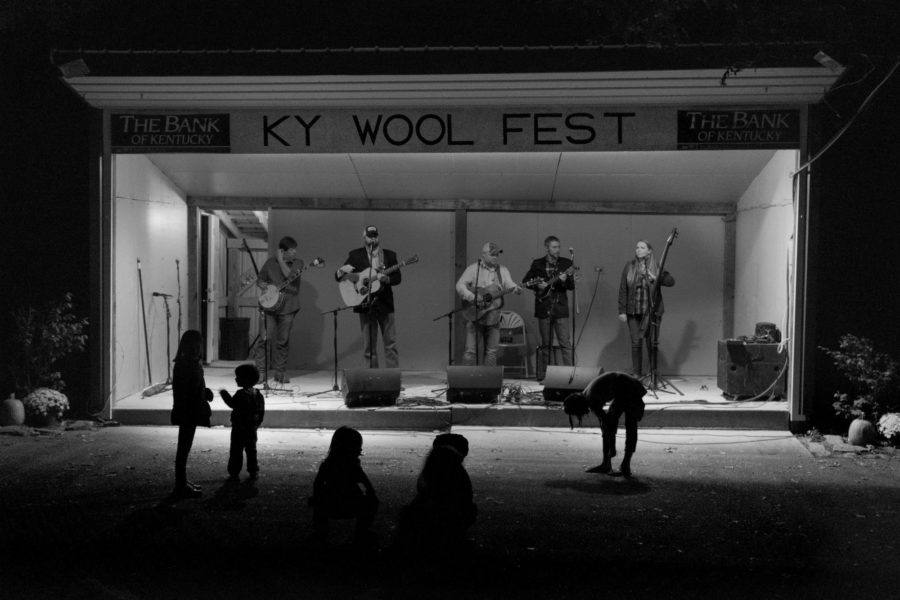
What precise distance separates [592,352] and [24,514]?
939 centimetres

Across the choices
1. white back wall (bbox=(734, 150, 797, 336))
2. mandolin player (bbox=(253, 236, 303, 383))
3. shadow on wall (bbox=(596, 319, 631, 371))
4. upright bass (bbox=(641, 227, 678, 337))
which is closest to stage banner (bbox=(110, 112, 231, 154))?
mandolin player (bbox=(253, 236, 303, 383))

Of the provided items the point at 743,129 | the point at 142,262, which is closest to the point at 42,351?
the point at 142,262

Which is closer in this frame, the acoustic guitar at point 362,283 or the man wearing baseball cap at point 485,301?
the acoustic guitar at point 362,283

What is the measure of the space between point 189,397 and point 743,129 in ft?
23.1

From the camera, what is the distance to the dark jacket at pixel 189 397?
7.81 m

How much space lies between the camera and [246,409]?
8.26m

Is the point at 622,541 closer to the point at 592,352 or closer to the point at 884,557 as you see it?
the point at 884,557

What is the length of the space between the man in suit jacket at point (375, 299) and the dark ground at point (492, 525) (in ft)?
8.66

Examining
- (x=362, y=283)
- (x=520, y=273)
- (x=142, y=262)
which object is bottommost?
(x=362, y=283)

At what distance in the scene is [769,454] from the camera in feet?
32.9

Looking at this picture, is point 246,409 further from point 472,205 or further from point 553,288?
point 472,205

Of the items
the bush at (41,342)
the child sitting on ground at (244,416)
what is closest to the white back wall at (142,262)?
the bush at (41,342)

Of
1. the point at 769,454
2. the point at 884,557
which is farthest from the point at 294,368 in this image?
the point at 884,557

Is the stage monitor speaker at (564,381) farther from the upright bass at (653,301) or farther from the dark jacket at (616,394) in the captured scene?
the dark jacket at (616,394)
